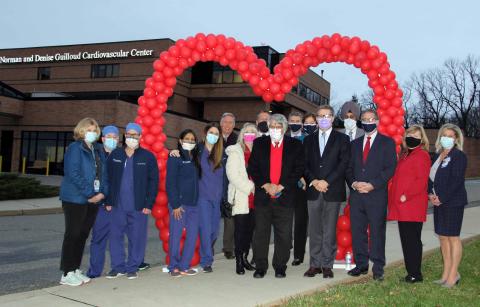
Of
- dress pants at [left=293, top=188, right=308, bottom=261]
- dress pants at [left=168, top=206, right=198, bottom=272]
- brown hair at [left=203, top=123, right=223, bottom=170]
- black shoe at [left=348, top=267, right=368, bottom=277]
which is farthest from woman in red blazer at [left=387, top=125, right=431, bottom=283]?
dress pants at [left=168, top=206, right=198, bottom=272]

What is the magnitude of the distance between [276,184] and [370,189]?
119 centimetres

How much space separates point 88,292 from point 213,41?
437 centimetres

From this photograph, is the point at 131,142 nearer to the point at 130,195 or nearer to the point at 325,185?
the point at 130,195

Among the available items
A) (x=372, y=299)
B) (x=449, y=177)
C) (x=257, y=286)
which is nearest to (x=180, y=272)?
(x=257, y=286)

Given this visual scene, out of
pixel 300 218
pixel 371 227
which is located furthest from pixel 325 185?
pixel 300 218

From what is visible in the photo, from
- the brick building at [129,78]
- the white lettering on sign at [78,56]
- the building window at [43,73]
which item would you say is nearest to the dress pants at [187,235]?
the brick building at [129,78]

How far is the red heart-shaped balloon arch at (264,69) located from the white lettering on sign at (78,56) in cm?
3592

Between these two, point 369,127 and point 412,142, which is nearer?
point 412,142

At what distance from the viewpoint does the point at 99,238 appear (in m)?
6.01

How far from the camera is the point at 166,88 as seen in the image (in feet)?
25.7

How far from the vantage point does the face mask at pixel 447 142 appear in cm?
581

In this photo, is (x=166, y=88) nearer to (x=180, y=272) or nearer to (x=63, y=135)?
(x=180, y=272)

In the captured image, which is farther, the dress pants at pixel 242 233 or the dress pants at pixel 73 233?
the dress pants at pixel 242 233

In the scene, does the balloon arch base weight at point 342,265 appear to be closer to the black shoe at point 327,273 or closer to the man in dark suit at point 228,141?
the black shoe at point 327,273
